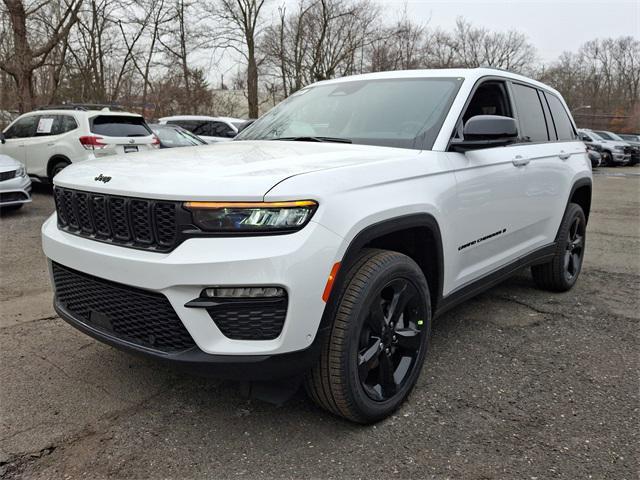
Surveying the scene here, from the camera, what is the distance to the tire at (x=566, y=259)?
4.72 m

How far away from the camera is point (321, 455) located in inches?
95.7

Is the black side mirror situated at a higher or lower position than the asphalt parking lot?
higher

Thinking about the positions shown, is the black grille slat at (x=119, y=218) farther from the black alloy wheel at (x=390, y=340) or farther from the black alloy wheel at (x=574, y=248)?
the black alloy wheel at (x=574, y=248)

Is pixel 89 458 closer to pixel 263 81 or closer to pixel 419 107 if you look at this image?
pixel 419 107

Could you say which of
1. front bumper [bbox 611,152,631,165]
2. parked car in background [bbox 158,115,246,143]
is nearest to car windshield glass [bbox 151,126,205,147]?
parked car in background [bbox 158,115,246,143]

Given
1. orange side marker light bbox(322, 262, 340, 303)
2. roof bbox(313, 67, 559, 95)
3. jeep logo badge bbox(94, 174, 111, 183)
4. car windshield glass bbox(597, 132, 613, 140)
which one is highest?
roof bbox(313, 67, 559, 95)

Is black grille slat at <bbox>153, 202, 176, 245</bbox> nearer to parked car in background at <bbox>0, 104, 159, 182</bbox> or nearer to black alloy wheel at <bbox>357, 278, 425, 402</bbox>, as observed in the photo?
black alloy wheel at <bbox>357, 278, 425, 402</bbox>

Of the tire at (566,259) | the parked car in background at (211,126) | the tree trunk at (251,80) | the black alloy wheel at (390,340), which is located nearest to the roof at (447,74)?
the tire at (566,259)

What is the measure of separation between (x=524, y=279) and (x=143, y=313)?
4.11m

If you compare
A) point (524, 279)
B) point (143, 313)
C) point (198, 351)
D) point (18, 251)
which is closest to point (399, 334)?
point (198, 351)

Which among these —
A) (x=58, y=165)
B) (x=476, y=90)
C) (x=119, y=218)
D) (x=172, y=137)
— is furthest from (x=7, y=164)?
(x=476, y=90)

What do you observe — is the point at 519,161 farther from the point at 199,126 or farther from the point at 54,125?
the point at 199,126

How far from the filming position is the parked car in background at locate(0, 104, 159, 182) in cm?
1005

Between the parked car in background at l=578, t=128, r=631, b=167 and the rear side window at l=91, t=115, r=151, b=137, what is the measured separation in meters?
22.5
